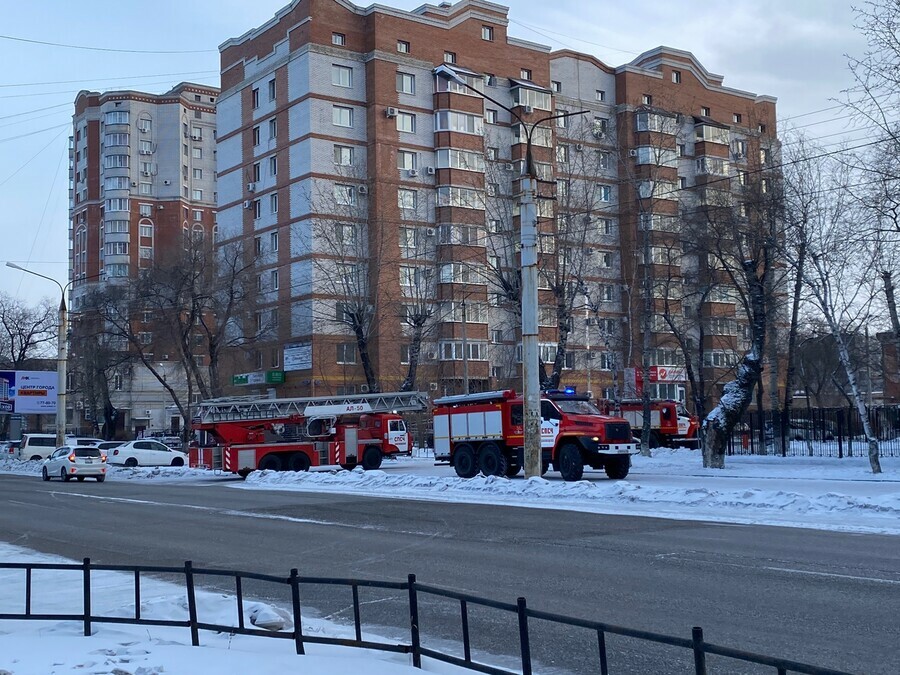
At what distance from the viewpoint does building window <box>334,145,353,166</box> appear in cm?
6291

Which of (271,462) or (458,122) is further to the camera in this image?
(458,122)

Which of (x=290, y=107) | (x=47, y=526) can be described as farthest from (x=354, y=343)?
(x=47, y=526)

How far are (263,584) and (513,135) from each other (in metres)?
59.7

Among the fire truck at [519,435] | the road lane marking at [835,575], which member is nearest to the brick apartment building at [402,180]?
the fire truck at [519,435]

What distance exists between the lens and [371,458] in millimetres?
39562

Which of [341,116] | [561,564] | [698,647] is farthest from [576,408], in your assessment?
[341,116]

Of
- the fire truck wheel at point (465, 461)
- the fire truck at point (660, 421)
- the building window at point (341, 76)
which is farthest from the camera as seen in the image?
the building window at point (341, 76)

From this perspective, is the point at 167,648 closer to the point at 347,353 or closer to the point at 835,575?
the point at 835,575

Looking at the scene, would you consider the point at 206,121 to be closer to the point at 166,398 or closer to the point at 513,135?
the point at 166,398

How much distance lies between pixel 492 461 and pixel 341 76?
1581 inches

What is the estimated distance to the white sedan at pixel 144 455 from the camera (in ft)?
159

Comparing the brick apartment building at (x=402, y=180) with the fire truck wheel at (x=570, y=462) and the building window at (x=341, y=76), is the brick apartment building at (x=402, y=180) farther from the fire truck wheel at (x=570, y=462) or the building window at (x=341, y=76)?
the fire truck wheel at (x=570, y=462)

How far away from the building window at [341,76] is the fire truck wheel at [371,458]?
31510 mm

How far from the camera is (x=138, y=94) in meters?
117
